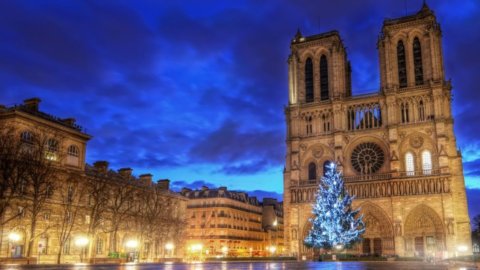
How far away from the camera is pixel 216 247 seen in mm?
89312

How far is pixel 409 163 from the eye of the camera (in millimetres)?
67188

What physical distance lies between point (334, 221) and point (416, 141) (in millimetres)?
18859

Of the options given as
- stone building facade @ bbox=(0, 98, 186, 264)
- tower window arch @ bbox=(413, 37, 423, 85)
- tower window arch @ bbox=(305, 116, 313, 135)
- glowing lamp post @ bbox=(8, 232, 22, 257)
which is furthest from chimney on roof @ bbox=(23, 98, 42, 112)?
tower window arch @ bbox=(413, 37, 423, 85)

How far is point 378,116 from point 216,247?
37.0 metres

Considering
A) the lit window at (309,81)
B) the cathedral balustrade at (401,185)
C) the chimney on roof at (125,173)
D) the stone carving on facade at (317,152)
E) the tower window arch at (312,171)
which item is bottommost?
the cathedral balustrade at (401,185)

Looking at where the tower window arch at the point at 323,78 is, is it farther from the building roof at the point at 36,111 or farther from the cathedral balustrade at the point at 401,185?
the building roof at the point at 36,111

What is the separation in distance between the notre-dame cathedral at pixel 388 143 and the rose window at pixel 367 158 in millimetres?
137

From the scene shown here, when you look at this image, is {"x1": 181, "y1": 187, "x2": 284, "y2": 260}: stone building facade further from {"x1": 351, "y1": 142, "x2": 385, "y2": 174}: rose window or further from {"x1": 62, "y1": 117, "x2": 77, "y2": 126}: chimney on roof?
{"x1": 62, "y1": 117, "x2": 77, "y2": 126}: chimney on roof

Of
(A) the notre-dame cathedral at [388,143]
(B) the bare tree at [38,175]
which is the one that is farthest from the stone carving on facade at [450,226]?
(B) the bare tree at [38,175]

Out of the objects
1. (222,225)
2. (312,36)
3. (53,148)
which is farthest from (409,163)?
(53,148)

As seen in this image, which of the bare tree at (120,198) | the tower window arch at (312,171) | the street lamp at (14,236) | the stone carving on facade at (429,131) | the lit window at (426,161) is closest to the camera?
the street lamp at (14,236)

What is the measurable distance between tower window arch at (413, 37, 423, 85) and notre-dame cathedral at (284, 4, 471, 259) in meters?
0.14

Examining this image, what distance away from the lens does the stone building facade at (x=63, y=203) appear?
42250mm

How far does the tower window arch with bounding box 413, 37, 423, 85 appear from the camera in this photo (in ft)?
229
